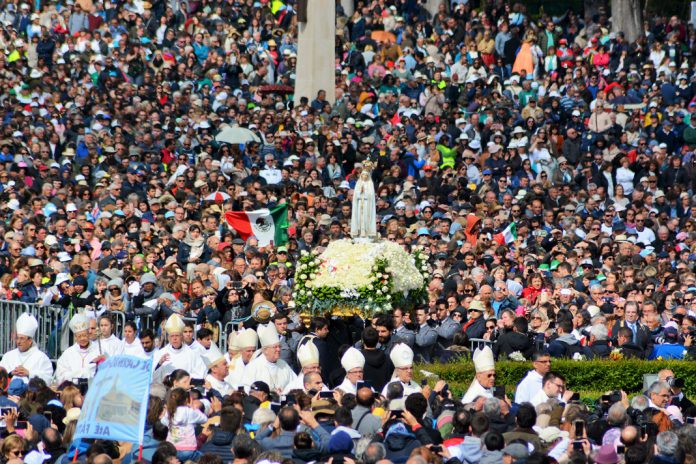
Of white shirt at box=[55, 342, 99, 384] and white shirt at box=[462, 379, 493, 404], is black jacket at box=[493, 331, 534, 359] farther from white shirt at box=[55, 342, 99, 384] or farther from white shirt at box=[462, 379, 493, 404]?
white shirt at box=[55, 342, 99, 384]

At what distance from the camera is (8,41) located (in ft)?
140

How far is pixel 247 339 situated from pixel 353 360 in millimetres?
2200

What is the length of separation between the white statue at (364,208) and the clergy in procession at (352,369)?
477 centimetres

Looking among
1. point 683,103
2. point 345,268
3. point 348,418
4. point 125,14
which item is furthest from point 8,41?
point 348,418

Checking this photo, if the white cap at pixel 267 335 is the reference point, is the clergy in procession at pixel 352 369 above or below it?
below

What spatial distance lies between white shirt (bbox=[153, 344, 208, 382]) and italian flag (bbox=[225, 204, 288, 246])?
913 cm

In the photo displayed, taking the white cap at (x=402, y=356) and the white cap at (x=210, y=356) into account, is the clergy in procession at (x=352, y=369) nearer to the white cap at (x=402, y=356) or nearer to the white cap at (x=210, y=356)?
the white cap at (x=402, y=356)

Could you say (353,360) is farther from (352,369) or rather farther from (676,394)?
(676,394)

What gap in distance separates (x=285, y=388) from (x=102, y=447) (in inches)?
191

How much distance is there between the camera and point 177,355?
22.2 m

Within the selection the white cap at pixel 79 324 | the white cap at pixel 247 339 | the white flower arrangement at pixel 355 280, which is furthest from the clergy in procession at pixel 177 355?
the white flower arrangement at pixel 355 280

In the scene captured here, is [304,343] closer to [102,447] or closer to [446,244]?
[102,447]

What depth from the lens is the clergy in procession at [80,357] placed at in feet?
72.8

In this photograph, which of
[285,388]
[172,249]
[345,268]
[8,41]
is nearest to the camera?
[285,388]
